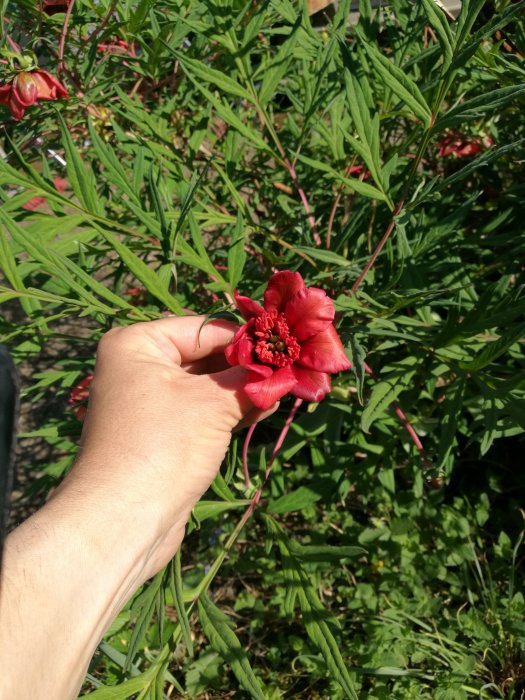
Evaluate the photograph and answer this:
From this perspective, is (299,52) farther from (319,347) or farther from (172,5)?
(319,347)

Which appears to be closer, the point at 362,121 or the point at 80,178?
the point at 362,121

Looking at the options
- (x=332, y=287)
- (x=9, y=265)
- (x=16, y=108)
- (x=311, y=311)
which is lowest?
(x=332, y=287)

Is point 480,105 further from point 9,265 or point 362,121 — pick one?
point 9,265

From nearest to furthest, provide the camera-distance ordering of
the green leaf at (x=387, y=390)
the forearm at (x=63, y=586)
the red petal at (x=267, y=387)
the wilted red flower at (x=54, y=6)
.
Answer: the forearm at (x=63, y=586) → the red petal at (x=267, y=387) → the green leaf at (x=387, y=390) → the wilted red flower at (x=54, y=6)

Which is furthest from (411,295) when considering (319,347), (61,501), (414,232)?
(61,501)

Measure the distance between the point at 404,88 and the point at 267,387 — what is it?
591mm

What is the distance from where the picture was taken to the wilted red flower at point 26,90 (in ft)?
4.51

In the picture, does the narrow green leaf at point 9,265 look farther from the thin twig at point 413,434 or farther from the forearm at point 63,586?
the thin twig at point 413,434

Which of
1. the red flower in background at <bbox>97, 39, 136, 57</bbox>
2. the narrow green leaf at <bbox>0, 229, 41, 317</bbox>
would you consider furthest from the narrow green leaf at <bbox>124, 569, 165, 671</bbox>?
the red flower in background at <bbox>97, 39, 136, 57</bbox>

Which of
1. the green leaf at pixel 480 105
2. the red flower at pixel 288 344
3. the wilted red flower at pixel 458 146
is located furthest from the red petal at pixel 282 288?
the wilted red flower at pixel 458 146

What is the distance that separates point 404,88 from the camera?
1.00 meters

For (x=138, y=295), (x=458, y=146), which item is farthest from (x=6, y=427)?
(x=138, y=295)

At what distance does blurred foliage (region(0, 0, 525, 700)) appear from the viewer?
1139mm

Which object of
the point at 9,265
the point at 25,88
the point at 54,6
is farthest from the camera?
the point at 54,6
